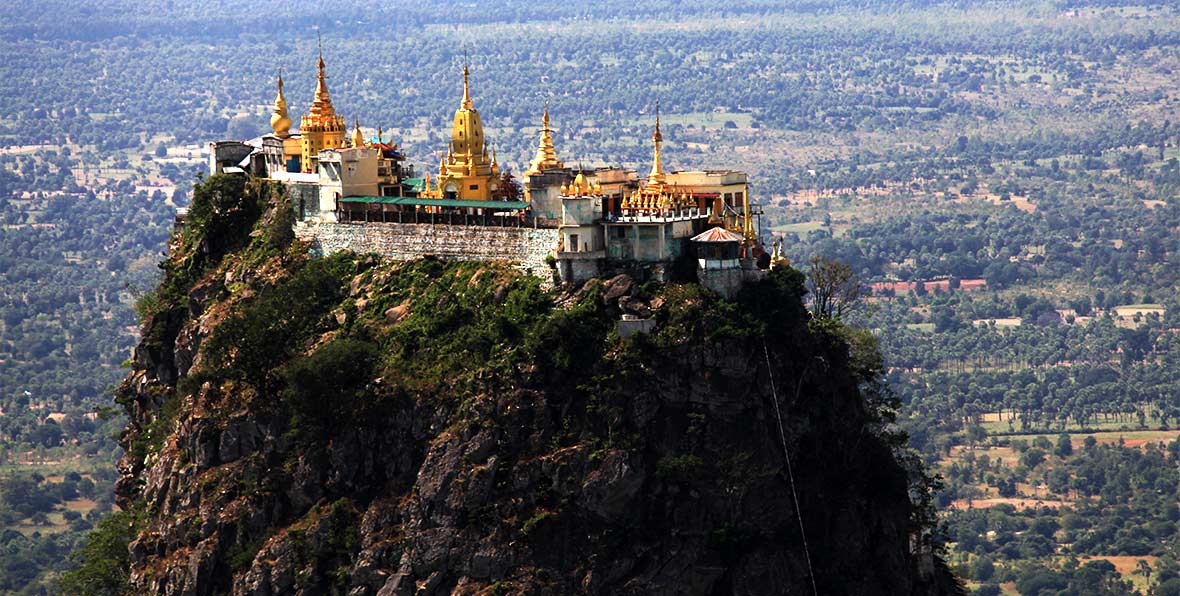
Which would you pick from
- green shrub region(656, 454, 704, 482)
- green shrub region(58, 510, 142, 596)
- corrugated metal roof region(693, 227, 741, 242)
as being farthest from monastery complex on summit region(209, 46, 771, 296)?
green shrub region(58, 510, 142, 596)

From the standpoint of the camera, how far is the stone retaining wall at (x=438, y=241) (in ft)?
254

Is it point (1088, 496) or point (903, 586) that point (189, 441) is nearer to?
point (903, 586)

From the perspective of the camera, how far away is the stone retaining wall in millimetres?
77375

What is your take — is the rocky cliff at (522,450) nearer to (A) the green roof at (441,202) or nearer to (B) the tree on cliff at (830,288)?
(A) the green roof at (441,202)

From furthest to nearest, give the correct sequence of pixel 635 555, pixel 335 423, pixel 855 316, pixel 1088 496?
pixel 855 316 → pixel 1088 496 → pixel 335 423 → pixel 635 555

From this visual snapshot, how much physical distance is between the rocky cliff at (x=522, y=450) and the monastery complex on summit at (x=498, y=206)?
84 cm

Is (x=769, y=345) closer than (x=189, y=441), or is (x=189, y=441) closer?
(x=769, y=345)

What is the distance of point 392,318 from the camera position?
260 ft

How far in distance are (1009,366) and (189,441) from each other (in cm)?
12512

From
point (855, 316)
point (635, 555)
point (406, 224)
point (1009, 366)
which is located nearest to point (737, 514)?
point (635, 555)

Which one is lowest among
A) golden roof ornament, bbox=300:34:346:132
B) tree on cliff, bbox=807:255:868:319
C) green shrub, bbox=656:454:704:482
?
green shrub, bbox=656:454:704:482

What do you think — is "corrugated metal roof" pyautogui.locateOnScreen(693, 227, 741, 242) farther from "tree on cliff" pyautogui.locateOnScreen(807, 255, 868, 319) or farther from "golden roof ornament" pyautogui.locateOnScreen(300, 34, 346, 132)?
"golden roof ornament" pyautogui.locateOnScreen(300, 34, 346, 132)

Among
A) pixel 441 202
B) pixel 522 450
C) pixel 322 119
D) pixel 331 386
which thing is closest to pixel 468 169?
pixel 441 202

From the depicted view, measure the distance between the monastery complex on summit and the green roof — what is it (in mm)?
61
